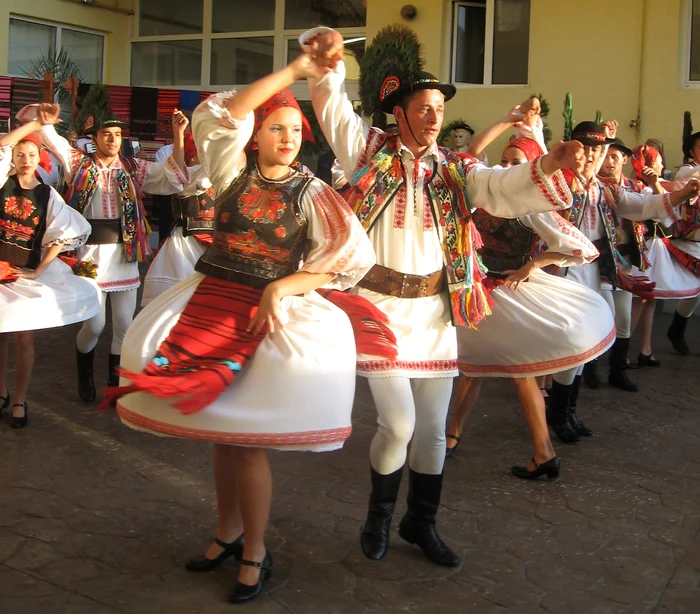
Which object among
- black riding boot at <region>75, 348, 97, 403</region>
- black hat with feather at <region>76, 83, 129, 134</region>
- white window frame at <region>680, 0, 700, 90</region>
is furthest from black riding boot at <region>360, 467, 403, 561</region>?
white window frame at <region>680, 0, 700, 90</region>

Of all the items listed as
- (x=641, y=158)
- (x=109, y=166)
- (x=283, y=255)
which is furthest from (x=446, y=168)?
(x=641, y=158)

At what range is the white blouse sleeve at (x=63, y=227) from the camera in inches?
219

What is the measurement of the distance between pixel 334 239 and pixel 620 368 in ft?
13.4

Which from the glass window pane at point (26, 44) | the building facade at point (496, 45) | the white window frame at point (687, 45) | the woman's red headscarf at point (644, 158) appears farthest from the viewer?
the glass window pane at point (26, 44)

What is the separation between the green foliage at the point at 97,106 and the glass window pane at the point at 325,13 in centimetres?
659

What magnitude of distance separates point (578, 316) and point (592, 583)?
1.60m

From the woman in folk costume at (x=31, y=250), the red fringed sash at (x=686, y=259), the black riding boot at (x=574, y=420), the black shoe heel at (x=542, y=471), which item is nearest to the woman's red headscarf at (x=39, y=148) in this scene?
the woman in folk costume at (x=31, y=250)

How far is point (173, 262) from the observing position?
21.5 ft

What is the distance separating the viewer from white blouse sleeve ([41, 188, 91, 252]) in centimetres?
557

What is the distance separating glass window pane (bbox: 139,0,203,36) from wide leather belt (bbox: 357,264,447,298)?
12812 millimetres

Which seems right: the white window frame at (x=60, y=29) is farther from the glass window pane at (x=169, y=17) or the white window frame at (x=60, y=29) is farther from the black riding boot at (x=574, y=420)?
the black riding boot at (x=574, y=420)

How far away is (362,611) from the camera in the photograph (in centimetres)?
334

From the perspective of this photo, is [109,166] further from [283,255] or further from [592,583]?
[592,583]

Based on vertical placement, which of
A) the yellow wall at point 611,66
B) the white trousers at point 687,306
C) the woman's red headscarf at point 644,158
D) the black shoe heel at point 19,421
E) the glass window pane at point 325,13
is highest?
the glass window pane at point 325,13
